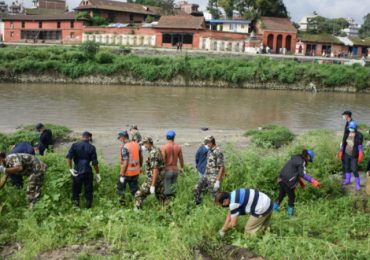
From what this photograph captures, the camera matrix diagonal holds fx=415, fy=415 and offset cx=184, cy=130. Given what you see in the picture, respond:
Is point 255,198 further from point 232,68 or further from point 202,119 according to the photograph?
point 232,68

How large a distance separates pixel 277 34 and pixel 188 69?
20430 millimetres

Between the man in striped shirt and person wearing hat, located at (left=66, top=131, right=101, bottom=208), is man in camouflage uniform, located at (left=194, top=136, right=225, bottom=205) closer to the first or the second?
the man in striped shirt

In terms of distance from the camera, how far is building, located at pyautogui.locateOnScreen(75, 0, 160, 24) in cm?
6488

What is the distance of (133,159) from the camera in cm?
875

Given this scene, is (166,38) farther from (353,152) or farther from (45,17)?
(353,152)

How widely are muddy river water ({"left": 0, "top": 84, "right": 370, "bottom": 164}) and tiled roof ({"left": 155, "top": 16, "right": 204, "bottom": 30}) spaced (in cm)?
1731

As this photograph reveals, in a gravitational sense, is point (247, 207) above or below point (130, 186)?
→ above

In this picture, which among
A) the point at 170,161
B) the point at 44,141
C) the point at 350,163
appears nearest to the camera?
the point at 170,161

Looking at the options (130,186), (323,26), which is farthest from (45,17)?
(130,186)

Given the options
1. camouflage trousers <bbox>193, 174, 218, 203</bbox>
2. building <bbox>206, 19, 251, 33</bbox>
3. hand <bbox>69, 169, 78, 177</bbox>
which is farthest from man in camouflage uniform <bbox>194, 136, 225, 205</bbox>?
building <bbox>206, 19, 251, 33</bbox>

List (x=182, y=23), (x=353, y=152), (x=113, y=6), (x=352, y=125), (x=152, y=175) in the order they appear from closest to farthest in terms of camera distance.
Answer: (x=152, y=175)
(x=352, y=125)
(x=353, y=152)
(x=182, y=23)
(x=113, y=6)

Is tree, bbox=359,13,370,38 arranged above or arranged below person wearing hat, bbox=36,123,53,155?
above

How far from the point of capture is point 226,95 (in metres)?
39.0

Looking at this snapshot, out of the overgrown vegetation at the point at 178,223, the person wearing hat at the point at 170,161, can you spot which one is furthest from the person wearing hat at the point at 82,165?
the person wearing hat at the point at 170,161
